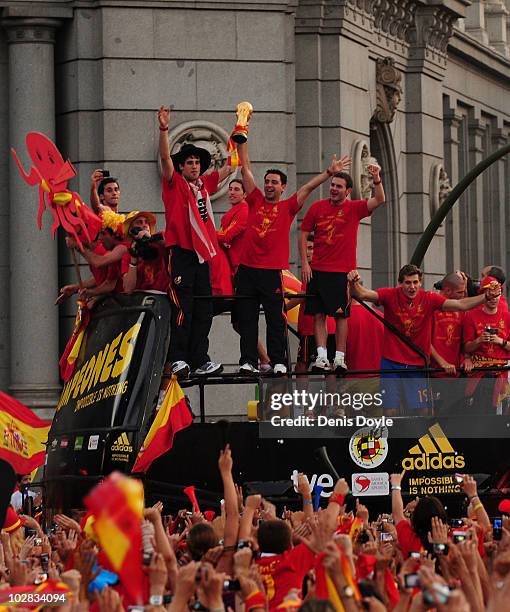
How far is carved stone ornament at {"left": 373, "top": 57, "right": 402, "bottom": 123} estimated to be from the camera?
28281mm

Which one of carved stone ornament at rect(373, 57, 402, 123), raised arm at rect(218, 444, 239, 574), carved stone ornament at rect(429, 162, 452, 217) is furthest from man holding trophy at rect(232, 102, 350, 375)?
carved stone ornament at rect(429, 162, 452, 217)

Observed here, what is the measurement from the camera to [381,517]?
12.7 m

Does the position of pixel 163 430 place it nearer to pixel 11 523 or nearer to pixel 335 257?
pixel 11 523

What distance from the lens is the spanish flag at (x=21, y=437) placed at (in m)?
17.6

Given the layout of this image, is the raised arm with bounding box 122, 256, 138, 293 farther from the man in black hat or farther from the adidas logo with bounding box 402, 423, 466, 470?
the adidas logo with bounding box 402, 423, 466, 470

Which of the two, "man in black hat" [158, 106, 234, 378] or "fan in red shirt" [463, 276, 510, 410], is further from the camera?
"fan in red shirt" [463, 276, 510, 410]

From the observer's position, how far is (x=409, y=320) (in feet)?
49.9

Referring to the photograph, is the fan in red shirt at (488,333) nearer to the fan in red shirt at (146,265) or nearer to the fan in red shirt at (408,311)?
the fan in red shirt at (408,311)

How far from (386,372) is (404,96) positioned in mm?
16508

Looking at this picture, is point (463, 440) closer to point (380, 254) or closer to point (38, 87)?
point (38, 87)

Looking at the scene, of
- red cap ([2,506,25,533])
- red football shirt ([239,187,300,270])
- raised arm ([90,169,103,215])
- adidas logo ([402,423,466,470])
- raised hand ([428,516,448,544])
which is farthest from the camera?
raised arm ([90,169,103,215])

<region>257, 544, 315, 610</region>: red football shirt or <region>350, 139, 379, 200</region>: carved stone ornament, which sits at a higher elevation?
<region>350, 139, 379, 200</region>: carved stone ornament

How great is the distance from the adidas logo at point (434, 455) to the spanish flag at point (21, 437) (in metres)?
4.67

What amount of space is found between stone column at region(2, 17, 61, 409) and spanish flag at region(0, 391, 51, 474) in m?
4.88
